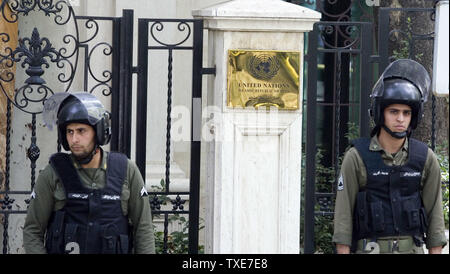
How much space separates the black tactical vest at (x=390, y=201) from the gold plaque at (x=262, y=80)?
34.9 inches

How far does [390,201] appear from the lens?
661 cm

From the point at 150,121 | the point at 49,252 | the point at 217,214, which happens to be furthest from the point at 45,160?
the point at 49,252

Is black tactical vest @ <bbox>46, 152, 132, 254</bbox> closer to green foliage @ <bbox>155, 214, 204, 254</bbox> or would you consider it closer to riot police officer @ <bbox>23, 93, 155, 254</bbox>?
riot police officer @ <bbox>23, 93, 155, 254</bbox>

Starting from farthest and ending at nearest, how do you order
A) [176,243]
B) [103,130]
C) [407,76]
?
[176,243]
[407,76]
[103,130]

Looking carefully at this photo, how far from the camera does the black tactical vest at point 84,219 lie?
20.6 ft

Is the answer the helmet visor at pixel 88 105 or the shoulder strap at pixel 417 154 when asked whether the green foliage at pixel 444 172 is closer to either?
the shoulder strap at pixel 417 154

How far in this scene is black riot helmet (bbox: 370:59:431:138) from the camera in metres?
6.64

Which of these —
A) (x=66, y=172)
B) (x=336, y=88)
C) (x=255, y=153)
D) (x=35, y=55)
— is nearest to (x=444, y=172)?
(x=336, y=88)

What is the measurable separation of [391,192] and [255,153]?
109 cm

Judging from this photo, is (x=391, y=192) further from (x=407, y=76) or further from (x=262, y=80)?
(x=262, y=80)

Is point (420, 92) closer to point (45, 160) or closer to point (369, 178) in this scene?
point (369, 178)

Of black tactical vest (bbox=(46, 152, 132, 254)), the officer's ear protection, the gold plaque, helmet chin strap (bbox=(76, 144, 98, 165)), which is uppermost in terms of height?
the gold plaque

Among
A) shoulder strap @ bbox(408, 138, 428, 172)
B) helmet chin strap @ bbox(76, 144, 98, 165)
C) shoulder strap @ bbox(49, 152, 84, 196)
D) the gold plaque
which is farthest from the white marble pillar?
shoulder strap @ bbox(49, 152, 84, 196)

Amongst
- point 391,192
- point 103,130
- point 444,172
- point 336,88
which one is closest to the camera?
point 103,130
